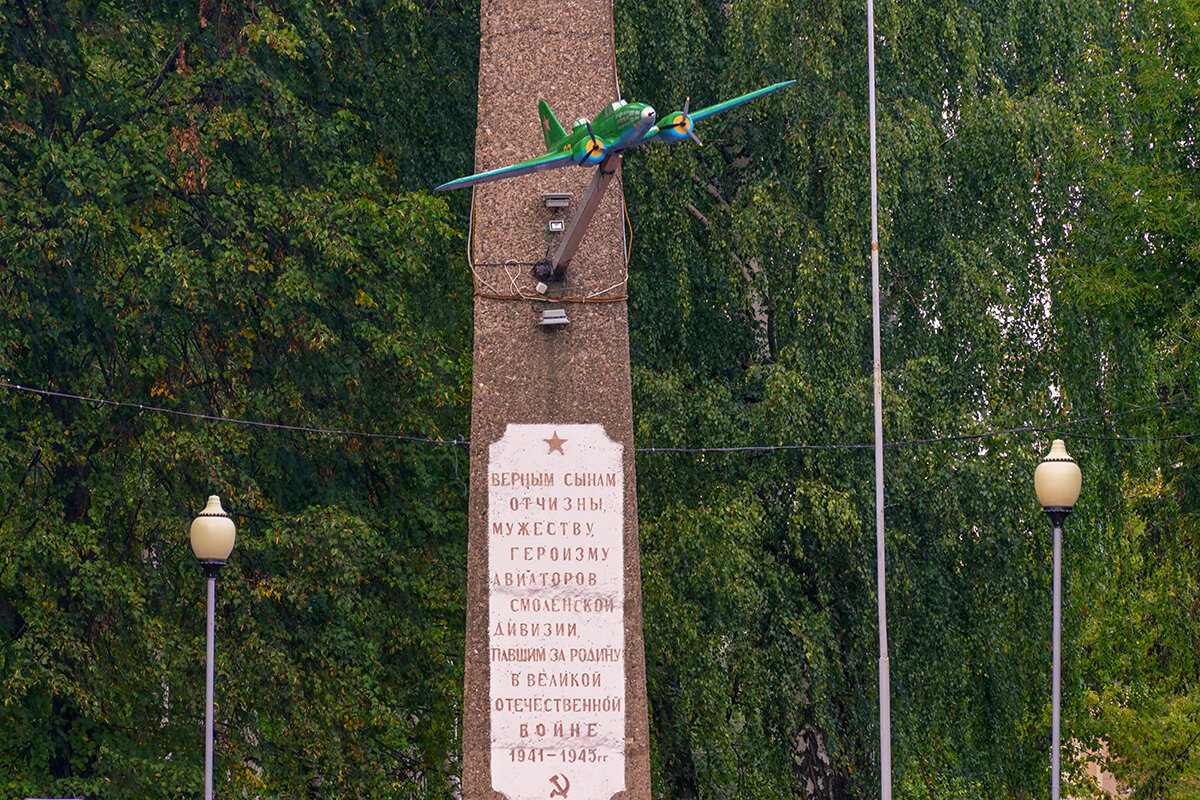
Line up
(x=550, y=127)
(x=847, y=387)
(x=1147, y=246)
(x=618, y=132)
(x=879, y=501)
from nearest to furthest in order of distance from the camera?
1. (x=618, y=132)
2. (x=550, y=127)
3. (x=879, y=501)
4. (x=847, y=387)
5. (x=1147, y=246)

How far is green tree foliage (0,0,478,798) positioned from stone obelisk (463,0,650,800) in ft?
17.9

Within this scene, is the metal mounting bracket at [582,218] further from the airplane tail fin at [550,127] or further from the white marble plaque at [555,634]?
the white marble plaque at [555,634]

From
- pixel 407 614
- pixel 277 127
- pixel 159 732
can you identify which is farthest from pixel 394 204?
pixel 159 732

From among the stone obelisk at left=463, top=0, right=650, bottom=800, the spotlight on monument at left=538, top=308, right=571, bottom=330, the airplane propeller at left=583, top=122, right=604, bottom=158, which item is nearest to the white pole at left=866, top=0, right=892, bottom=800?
the stone obelisk at left=463, top=0, right=650, bottom=800

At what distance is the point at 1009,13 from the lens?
16922mm

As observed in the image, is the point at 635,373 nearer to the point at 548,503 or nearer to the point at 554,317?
the point at 554,317

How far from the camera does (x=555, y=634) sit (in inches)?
347

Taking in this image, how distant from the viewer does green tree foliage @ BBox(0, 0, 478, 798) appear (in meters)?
14.3

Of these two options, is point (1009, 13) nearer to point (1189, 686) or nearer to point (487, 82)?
point (487, 82)

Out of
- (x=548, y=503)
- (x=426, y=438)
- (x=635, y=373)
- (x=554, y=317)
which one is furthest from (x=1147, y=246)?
(x=548, y=503)

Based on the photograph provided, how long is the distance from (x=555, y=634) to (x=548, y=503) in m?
0.59

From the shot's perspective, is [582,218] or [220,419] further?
[220,419]

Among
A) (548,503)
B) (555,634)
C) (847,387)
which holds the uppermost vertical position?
(847,387)

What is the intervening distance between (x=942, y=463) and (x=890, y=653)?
5.20ft
